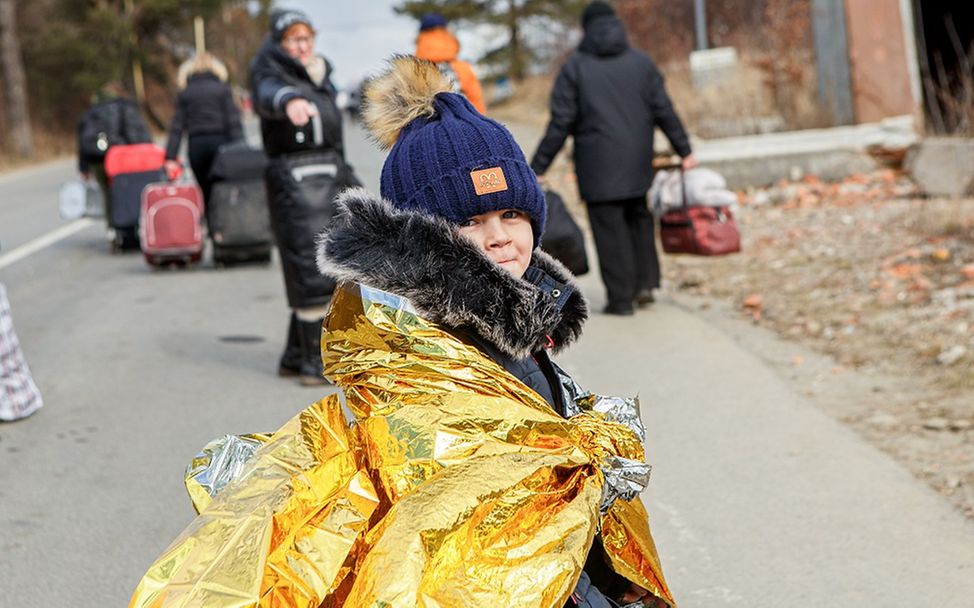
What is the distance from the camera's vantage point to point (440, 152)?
8.86ft

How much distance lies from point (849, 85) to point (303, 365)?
9.39 metres

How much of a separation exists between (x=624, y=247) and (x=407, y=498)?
6480 millimetres

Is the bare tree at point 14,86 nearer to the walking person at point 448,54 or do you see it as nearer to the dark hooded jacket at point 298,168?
the walking person at point 448,54

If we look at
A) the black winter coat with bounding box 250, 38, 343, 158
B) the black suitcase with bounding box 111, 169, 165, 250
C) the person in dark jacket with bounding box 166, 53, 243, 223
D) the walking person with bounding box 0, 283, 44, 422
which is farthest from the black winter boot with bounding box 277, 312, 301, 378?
the black suitcase with bounding box 111, 169, 165, 250

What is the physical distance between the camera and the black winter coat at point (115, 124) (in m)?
13.6

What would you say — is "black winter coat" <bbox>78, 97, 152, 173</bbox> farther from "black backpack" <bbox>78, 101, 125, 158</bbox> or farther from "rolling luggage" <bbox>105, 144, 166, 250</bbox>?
"rolling luggage" <bbox>105, 144, 166, 250</bbox>

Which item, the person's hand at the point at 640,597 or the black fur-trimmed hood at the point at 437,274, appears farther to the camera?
the person's hand at the point at 640,597

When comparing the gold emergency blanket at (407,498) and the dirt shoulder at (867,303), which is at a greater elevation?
the gold emergency blanket at (407,498)

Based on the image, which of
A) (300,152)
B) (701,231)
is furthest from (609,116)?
(300,152)

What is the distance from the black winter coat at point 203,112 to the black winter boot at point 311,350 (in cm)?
558

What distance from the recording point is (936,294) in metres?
7.94

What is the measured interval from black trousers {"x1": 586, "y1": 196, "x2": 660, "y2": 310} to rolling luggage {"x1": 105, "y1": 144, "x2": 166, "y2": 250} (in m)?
6.05

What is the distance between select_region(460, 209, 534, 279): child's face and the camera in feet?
8.98

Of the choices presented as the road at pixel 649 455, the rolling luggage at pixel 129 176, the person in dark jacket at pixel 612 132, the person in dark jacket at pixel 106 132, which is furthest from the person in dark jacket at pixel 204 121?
the person in dark jacket at pixel 612 132
